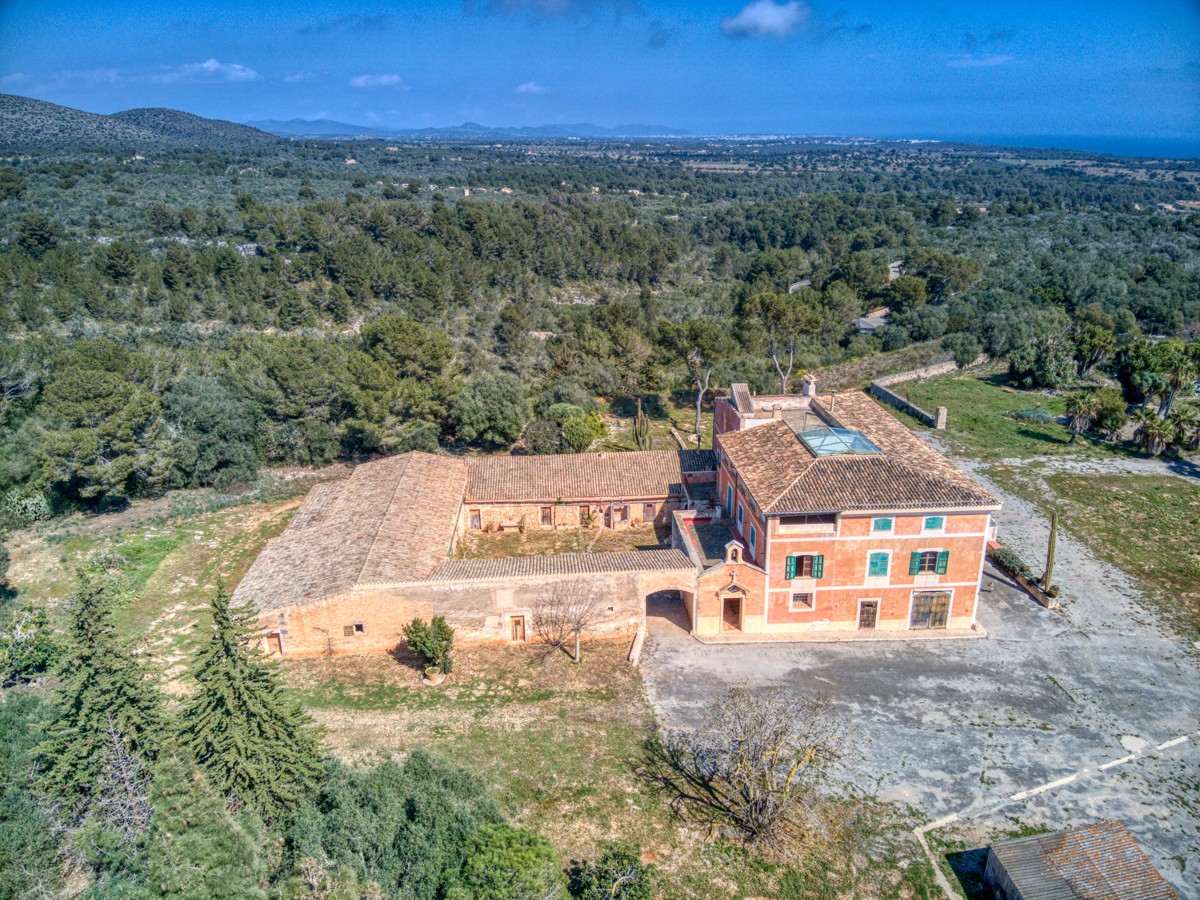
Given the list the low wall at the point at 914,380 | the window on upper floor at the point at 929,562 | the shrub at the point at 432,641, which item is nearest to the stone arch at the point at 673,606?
the shrub at the point at 432,641

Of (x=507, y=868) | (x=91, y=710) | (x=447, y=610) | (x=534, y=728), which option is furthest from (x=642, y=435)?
(x=91, y=710)

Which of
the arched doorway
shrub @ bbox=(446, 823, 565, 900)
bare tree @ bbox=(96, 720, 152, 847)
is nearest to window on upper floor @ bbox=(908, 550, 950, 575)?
the arched doorway

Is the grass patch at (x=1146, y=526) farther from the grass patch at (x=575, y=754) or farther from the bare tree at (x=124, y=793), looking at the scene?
the bare tree at (x=124, y=793)

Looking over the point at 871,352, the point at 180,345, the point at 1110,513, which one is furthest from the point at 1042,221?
the point at 180,345

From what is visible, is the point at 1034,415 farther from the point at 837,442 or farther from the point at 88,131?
the point at 88,131

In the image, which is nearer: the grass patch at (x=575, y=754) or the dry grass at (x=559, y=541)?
the grass patch at (x=575, y=754)
